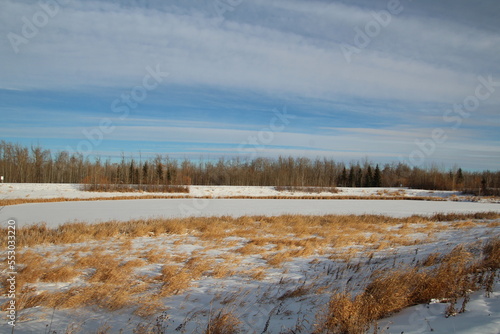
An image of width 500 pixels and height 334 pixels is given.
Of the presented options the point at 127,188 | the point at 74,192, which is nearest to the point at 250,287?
the point at 74,192

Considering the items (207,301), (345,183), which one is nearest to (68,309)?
(207,301)

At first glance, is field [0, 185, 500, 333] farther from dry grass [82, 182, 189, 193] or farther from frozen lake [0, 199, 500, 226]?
dry grass [82, 182, 189, 193]

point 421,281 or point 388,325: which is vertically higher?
point 421,281

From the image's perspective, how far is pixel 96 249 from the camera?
8711 mm

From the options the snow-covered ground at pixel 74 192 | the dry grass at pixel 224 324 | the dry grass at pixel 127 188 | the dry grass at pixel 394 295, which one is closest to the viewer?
the dry grass at pixel 394 295

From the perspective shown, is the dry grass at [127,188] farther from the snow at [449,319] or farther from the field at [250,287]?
the snow at [449,319]

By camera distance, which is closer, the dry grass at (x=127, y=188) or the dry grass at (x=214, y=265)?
the dry grass at (x=214, y=265)

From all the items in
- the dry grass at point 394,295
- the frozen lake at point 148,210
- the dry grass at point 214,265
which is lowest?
the frozen lake at point 148,210

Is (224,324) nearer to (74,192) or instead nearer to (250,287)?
(250,287)

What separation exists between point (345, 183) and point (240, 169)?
93.1 feet

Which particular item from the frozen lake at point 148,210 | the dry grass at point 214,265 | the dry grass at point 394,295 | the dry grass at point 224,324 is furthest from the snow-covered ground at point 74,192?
the dry grass at point 224,324

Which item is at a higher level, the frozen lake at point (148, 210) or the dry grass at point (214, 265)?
the dry grass at point (214, 265)

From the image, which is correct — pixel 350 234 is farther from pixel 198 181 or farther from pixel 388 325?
pixel 198 181

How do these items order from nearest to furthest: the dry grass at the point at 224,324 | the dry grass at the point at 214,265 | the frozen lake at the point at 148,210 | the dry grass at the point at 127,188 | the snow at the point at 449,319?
the snow at the point at 449,319 < the dry grass at the point at 224,324 < the dry grass at the point at 214,265 < the frozen lake at the point at 148,210 < the dry grass at the point at 127,188
